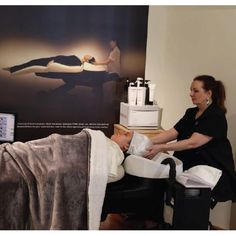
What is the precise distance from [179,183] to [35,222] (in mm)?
682

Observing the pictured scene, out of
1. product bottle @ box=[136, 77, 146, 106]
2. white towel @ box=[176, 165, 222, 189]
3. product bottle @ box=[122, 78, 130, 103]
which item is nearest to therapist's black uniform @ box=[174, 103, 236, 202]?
white towel @ box=[176, 165, 222, 189]

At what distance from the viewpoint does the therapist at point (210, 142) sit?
2.18 metres

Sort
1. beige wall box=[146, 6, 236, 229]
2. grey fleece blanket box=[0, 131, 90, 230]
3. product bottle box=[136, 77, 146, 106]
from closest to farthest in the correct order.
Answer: grey fleece blanket box=[0, 131, 90, 230]
beige wall box=[146, 6, 236, 229]
product bottle box=[136, 77, 146, 106]

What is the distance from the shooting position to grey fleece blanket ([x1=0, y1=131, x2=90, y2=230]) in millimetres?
1585

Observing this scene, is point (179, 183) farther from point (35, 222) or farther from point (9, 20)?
point (9, 20)

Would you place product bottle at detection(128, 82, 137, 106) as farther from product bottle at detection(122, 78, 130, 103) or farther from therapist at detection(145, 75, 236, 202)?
therapist at detection(145, 75, 236, 202)

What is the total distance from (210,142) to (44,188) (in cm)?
109

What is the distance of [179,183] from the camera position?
5.90 feet

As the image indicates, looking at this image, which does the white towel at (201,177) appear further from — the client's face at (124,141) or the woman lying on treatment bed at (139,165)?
the client's face at (124,141)

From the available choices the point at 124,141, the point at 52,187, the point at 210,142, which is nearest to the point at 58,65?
the point at 124,141

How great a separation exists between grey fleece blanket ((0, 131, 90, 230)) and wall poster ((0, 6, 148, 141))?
200cm

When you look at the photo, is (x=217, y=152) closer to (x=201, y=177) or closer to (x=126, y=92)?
(x=201, y=177)

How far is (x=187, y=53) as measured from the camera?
10.3ft

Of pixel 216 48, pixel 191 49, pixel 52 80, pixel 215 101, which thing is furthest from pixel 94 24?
pixel 215 101
